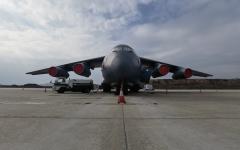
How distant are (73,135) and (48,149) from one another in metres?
0.70

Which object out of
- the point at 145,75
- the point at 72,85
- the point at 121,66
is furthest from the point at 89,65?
the point at 121,66

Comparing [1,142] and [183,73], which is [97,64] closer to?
[183,73]

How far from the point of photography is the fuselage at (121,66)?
A: 1202 centimetres

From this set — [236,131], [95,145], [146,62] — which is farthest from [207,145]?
[146,62]

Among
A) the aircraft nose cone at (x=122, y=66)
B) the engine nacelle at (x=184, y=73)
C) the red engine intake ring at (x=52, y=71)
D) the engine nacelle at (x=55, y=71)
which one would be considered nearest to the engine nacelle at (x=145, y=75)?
the engine nacelle at (x=184, y=73)

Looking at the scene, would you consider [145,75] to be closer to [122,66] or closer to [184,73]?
[184,73]

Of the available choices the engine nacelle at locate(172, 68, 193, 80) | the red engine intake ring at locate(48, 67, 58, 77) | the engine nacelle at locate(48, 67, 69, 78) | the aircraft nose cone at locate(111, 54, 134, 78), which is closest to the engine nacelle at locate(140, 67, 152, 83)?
the engine nacelle at locate(172, 68, 193, 80)

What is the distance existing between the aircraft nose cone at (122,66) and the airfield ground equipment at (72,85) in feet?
25.1

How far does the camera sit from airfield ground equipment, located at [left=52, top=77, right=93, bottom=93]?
18688 mm

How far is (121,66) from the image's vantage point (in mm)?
11891

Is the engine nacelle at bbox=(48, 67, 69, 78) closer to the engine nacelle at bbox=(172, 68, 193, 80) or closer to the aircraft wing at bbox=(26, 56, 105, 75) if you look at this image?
the aircraft wing at bbox=(26, 56, 105, 75)

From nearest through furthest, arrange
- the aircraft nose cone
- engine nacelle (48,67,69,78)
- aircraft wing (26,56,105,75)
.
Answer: the aircraft nose cone → engine nacelle (48,67,69,78) → aircraft wing (26,56,105,75)

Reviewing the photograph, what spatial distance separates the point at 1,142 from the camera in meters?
2.90

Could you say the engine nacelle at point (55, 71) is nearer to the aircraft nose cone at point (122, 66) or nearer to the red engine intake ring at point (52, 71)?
the red engine intake ring at point (52, 71)
